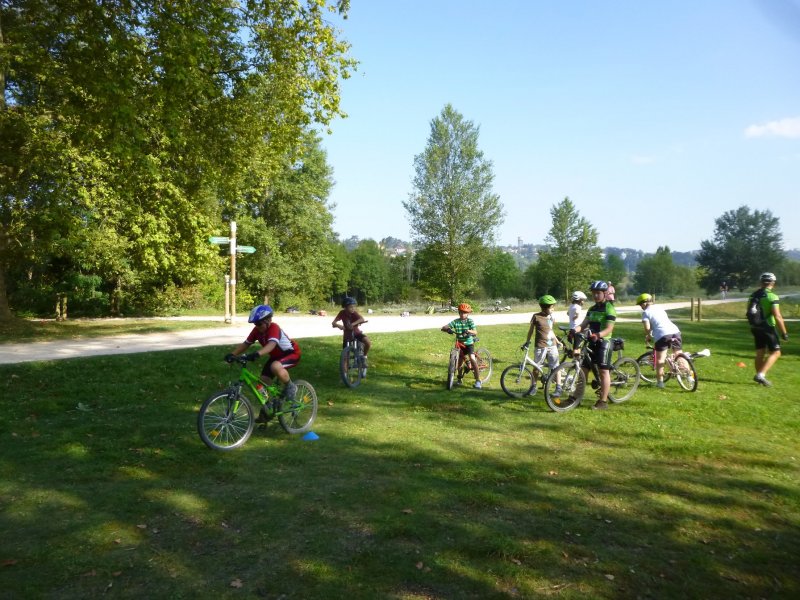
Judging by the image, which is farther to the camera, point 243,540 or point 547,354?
point 547,354

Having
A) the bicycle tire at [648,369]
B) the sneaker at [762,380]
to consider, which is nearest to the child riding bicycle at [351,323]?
the bicycle tire at [648,369]

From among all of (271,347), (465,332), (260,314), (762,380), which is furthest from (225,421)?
(762,380)

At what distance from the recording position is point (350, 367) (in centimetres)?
1128

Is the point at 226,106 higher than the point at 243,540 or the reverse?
higher

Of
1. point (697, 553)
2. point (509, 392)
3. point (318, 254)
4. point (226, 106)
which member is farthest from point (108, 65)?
point (318, 254)

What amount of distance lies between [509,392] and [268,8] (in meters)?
A: 10.2

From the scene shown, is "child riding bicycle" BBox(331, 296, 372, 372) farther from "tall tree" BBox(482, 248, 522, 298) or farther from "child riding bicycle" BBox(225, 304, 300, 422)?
"tall tree" BBox(482, 248, 522, 298)

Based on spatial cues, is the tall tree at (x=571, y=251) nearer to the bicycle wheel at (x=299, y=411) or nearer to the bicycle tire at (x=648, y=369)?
the bicycle tire at (x=648, y=369)

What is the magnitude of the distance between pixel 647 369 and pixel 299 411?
319 inches

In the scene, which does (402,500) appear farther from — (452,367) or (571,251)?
(571,251)

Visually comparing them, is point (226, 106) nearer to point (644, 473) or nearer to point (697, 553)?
point (644, 473)

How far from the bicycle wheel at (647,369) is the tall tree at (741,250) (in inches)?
2898

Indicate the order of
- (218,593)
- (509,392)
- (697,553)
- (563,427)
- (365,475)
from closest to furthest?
(218,593)
(697,553)
(365,475)
(563,427)
(509,392)

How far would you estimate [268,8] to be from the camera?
43.9 feet
